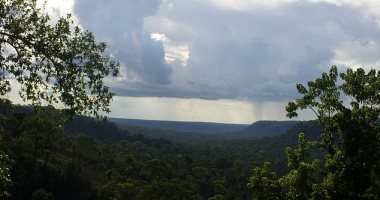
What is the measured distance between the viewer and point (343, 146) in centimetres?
2444

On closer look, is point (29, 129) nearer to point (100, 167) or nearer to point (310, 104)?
point (100, 167)

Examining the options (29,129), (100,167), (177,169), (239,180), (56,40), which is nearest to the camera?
(56,40)

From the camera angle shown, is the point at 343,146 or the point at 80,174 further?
the point at 80,174

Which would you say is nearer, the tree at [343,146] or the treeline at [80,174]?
the tree at [343,146]

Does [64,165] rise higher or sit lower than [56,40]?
lower

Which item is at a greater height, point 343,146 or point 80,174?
point 343,146

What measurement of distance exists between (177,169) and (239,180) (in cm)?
2429

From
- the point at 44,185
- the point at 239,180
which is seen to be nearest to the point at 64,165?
the point at 44,185

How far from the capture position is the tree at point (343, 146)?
928 inches

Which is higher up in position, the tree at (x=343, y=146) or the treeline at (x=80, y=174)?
the tree at (x=343, y=146)

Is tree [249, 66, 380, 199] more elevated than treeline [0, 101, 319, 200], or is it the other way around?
tree [249, 66, 380, 199]

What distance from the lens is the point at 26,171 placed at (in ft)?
277

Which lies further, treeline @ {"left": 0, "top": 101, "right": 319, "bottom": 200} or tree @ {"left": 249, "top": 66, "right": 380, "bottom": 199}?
treeline @ {"left": 0, "top": 101, "right": 319, "bottom": 200}

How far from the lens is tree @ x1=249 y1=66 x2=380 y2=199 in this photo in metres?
23.6
